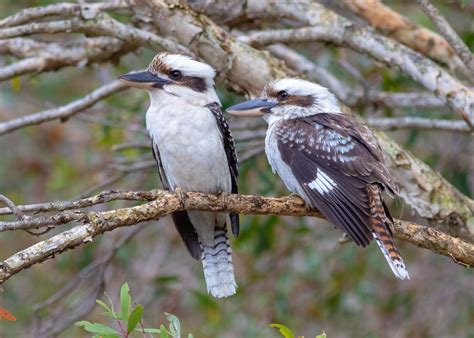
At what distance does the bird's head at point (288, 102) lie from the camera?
3.82 metres

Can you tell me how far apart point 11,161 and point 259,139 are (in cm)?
239

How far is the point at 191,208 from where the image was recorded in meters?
3.11

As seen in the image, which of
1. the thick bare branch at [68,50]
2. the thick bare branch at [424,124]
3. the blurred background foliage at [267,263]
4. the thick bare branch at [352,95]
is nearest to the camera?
the thick bare branch at [424,124]

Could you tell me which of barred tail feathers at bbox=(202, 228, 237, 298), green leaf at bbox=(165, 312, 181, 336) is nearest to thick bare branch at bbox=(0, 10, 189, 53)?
barred tail feathers at bbox=(202, 228, 237, 298)

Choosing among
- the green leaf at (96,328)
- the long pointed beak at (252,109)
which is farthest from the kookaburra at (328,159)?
the green leaf at (96,328)

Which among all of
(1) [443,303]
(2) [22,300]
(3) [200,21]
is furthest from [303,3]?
(2) [22,300]

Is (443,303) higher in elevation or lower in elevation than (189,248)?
lower

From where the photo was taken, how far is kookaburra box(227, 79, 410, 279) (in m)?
3.27

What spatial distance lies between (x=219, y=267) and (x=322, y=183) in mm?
863

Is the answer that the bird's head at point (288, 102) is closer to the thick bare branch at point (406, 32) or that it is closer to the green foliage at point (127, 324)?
the thick bare branch at point (406, 32)

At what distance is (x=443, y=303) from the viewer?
5.46m

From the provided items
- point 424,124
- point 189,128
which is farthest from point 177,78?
point 424,124

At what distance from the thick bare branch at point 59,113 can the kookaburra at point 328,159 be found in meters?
0.78

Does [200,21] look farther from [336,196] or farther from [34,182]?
[34,182]
